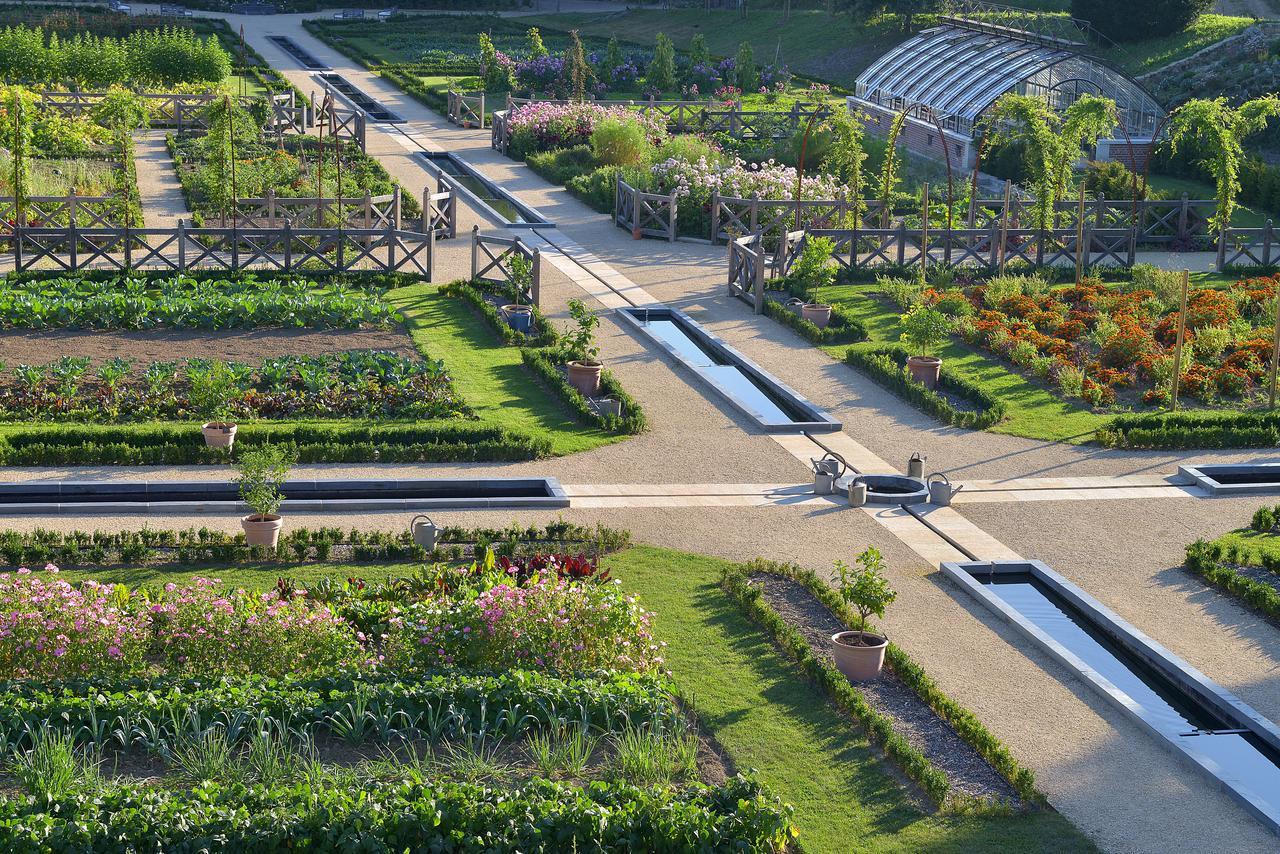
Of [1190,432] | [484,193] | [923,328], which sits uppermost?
[923,328]

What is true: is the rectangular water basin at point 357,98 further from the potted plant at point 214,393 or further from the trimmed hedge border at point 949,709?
the trimmed hedge border at point 949,709

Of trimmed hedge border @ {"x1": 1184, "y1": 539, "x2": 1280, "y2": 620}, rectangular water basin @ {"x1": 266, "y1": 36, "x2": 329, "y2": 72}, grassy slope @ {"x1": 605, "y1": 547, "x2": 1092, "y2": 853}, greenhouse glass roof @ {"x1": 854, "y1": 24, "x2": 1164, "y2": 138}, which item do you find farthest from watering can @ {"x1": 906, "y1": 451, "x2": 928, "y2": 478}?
rectangular water basin @ {"x1": 266, "y1": 36, "x2": 329, "y2": 72}

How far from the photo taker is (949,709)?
13688 millimetres

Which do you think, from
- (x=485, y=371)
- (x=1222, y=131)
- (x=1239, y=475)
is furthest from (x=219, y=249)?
(x=1222, y=131)

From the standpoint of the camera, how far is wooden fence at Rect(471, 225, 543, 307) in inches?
1103

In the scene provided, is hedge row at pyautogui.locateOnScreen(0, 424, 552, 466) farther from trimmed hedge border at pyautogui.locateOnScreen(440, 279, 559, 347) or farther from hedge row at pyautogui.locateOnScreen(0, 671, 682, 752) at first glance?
hedge row at pyautogui.locateOnScreen(0, 671, 682, 752)

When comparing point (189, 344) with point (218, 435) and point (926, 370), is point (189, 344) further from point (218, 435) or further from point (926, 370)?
point (926, 370)

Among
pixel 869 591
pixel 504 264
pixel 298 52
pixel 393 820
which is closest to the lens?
pixel 393 820

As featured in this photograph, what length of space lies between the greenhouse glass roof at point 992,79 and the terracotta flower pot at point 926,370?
21600 millimetres

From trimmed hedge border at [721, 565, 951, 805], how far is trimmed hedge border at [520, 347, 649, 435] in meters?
5.28

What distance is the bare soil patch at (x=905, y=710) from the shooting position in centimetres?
1271

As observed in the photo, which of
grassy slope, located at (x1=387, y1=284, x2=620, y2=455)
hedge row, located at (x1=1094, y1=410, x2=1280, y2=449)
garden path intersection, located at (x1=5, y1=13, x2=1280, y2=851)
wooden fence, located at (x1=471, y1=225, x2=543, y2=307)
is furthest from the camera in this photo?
wooden fence, located at (x1=471, y1=225, x2=543, y2=307)

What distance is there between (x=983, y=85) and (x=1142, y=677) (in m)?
32.8

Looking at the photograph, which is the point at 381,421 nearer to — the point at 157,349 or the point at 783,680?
the point at 157,349
